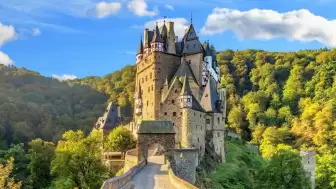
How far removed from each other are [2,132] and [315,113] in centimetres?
5512

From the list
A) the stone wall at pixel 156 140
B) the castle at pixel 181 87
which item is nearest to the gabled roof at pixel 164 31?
the castle at pixel 181 87

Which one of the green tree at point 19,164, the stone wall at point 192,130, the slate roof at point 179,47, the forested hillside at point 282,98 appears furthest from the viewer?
the forested hillside at point 282,98

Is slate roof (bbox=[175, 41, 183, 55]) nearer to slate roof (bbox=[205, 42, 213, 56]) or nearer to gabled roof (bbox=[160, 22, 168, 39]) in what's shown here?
gabled roof (bbox=[160, 22, 168, 39])

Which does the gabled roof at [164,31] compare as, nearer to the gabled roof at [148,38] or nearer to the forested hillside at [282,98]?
the gabled roof at [148,38]

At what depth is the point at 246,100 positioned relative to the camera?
106m

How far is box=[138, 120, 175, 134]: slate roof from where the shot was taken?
3859cm

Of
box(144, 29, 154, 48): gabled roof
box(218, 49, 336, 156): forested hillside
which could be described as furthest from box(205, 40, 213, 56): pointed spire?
box(218, 49, 336, 156): forested hillside

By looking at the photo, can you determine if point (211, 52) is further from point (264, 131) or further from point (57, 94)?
point (57, 94)

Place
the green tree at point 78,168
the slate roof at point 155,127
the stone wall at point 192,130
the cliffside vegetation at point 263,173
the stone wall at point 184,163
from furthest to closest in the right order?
1. the stone wall at point 192,130
2. the green tree at point 78,168
3. the slate roof at point 155,127
4. the cliffside vegetation at point 263,173
5. the stone wall at point 184,163

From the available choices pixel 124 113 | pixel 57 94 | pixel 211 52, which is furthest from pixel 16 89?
pixel 211 52

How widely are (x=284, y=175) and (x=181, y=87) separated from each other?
15.1m

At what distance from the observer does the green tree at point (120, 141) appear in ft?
165

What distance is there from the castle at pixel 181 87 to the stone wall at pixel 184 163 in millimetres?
7681

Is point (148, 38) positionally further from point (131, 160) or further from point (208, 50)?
point (131, 160)
